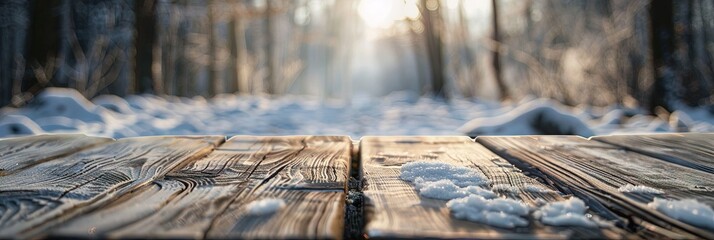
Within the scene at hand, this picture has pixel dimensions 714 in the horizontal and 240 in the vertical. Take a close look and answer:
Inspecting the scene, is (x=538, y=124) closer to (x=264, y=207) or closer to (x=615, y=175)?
(x=615, y=175)

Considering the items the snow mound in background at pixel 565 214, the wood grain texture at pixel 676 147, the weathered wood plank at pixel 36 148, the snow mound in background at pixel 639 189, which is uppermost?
the snow mound in background at pixel 565 214

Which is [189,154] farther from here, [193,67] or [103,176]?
[193,67]

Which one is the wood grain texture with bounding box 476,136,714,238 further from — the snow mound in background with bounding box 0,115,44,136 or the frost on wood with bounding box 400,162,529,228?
the snow mound in background with bounding box 0,115,44,136

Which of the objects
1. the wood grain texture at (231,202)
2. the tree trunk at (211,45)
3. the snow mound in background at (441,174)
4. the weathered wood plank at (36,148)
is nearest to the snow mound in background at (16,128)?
the weathered wood plank at (36,148)

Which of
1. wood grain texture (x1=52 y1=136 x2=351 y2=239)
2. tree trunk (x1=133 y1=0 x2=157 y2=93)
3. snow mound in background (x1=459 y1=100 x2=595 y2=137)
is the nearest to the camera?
wood grain texture (x1=52 y1=136 x2=351 y2=239)

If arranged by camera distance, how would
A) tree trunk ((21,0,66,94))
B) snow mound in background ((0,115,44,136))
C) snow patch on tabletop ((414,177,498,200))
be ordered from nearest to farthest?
1. snow patch on tabletop ((414,177,498,200))
2. snow mound in background ((0,115,44,136))
3. tree trunk ((21,0,66,94))

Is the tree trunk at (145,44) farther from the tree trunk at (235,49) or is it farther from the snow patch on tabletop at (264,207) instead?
the snow patch on tabletop at (264,207)

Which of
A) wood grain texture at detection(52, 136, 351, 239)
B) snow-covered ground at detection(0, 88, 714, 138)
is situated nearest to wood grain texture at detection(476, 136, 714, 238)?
wood grain texture at detection(52, 136, 351, 239)
